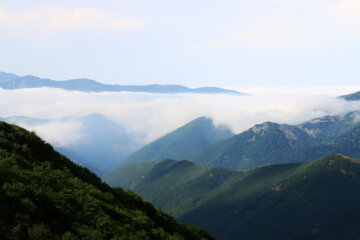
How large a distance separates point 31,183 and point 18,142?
20409 millimetres

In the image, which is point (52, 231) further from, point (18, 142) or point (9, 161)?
point (18, 142)

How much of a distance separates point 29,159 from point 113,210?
15657 millimetres

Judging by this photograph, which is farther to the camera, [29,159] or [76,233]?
[29,159]

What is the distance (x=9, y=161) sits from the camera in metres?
50.5

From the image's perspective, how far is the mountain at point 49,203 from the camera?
120 feet

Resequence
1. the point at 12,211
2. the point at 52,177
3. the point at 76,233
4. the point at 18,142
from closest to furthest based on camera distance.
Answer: the point at 12,211 < the point at 76,233 < the point at 52,177 < the point at 18,142

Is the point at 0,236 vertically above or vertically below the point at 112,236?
above

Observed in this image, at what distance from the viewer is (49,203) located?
42.2 meters

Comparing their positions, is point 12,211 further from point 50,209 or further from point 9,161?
point 9,161

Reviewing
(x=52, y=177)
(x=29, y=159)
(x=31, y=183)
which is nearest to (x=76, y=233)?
(x=31, y=183)

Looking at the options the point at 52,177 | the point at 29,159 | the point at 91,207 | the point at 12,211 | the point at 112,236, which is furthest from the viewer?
the point at 29,159

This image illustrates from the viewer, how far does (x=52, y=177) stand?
2021 inches

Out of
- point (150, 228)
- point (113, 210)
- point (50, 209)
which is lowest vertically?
point (150, 228)

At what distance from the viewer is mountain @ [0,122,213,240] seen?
Answer: 36656mm
